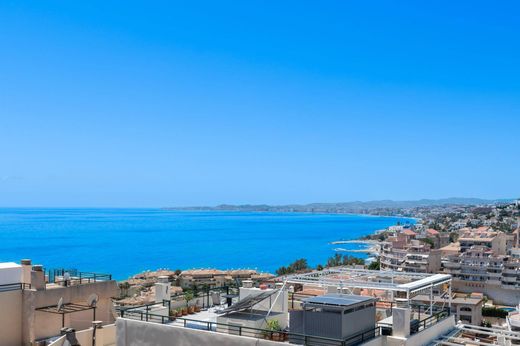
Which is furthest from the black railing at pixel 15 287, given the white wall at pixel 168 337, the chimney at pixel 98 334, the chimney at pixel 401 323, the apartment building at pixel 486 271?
the apartment building at pixel 486 271

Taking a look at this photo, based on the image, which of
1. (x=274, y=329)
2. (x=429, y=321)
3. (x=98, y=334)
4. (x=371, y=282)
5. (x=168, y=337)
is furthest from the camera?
(x=98, y=334)

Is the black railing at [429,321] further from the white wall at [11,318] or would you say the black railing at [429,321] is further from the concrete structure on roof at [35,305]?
the white wall at [11,318]

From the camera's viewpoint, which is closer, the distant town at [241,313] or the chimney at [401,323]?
the distant town at [241,313]

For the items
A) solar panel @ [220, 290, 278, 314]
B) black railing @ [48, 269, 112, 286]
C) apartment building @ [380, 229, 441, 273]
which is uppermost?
solar panel @ [220, 290, 278, 314]

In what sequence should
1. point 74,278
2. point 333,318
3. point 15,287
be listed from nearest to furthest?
point 333,318 < point 15,287 < point 74,278

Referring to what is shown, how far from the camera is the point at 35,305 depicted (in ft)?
47.1

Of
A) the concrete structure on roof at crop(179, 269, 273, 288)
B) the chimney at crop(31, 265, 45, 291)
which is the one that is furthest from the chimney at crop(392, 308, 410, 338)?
the concrete structure on roof at crop(179, 269, 273, 288)

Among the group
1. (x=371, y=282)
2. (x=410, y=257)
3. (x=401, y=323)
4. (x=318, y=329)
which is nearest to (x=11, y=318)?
(x=318, y=329)

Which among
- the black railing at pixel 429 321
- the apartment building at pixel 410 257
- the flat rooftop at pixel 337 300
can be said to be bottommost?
the apartment building at pixel 410 257

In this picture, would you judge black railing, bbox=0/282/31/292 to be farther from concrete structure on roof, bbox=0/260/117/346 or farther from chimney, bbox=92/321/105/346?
chimney, bbox=92/321/105/346

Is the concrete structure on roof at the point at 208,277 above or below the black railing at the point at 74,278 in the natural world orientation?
below

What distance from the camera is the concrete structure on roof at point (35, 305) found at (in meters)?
14.2

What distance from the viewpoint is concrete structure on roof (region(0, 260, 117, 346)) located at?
1420cm

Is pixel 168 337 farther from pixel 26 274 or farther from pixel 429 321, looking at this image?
pixel 26 274
